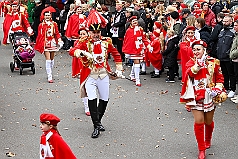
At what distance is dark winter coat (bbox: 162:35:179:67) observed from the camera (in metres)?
14.1

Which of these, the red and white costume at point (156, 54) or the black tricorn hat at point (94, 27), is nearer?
the black tricorn hat at point (94, 27)

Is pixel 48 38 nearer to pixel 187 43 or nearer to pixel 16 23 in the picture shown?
pixel 16 23

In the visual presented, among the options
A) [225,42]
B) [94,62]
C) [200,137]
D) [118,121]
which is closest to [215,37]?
[225,42]

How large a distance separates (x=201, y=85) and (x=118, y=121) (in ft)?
9.24

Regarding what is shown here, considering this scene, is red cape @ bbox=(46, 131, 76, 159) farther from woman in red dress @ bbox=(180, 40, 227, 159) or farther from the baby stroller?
the baby stroller

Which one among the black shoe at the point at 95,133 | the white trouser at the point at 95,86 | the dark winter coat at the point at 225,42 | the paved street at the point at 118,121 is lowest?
the paved street at the point at 118,121

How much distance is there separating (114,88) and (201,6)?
4175 mm

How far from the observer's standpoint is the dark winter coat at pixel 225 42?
39.2 feet

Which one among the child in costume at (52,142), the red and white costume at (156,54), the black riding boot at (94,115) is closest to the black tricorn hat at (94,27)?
the black riding boot at (94,115)

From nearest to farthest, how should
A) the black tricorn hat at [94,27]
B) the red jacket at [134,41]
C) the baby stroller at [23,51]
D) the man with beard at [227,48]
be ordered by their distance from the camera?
the black tricorn hat at [94,27] < the man with beard at [227,48] < the red jacket at [134,41] < the baby stroller at [23,51]

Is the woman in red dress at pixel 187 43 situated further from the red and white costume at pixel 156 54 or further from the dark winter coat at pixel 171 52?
the red and white costume at pixel 156 54

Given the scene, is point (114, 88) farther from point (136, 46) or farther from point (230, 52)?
point (230, 52)

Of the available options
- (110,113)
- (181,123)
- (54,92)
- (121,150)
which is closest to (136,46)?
(54,92)

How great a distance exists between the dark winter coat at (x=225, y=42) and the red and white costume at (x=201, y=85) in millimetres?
4261
